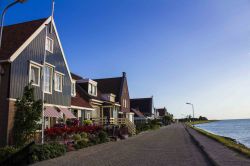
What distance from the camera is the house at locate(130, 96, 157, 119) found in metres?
90.5

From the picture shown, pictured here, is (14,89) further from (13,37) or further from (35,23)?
(35,23)

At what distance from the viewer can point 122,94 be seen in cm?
5075

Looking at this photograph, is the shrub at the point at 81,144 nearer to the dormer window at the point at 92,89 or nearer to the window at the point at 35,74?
the window at the point at 35,74

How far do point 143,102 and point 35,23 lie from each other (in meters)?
72.3

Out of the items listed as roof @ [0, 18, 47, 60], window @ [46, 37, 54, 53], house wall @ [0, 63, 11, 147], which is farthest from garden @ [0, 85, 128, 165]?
window @ [46, 37, 54, 53]

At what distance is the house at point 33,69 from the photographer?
58.4 ft

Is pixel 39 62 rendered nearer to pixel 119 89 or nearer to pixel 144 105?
pixel 119 89

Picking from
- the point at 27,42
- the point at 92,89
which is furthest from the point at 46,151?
the point at 92,89

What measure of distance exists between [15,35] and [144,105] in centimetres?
7308

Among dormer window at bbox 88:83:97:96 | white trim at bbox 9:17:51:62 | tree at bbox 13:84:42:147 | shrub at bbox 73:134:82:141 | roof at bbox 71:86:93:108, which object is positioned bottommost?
shrub at bbox 73:134:82:141

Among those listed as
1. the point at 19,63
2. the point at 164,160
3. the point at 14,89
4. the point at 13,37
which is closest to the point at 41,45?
the point at 13,37

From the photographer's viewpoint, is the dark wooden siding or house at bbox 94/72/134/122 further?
house at bbox 94/72/134/122

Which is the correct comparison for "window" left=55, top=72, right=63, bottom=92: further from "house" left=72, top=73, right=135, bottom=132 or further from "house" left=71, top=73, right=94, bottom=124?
"house" left=72, top=73, right=135, bottom=132

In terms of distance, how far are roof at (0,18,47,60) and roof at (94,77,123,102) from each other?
28621 mm
